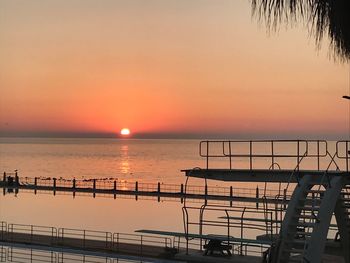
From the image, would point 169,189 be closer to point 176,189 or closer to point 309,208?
point 176,189

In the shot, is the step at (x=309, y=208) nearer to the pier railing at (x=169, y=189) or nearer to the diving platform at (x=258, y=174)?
the diving platform at (x=258, y=174)

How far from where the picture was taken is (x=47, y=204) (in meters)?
53.5

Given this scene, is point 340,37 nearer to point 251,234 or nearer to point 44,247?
point 44,247

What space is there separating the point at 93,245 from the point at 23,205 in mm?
28161

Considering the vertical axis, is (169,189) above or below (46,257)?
above

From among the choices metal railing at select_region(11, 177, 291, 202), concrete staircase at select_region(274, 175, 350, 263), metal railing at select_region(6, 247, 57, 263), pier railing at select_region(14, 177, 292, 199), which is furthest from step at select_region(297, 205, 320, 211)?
metal railing at select_region(11, 177, 291, 202)

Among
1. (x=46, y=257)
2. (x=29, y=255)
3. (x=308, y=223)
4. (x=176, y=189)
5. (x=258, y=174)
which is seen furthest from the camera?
(x=176, y=189)

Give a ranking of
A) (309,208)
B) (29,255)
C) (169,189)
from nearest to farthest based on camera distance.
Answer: (309,208) → (29,255) → (169,189)

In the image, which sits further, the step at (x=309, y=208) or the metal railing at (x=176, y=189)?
the metal railing at (x=176, y=189)

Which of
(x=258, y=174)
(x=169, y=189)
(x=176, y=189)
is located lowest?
(x=176, y=189)

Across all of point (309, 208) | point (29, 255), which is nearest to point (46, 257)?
point (29, 255)

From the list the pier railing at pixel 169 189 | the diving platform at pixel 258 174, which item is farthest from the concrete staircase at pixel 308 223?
the pier railing at pixel 169 189

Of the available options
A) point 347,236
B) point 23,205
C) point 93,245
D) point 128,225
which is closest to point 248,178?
point 347,236

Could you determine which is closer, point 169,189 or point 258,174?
point 258,174
